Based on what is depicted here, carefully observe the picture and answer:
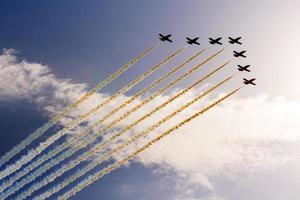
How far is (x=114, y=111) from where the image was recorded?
12638 centimetres

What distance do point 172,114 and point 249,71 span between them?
2541 cm

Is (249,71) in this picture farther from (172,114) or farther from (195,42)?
(172,114)

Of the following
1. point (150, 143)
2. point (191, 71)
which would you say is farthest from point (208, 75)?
point (150, 143)

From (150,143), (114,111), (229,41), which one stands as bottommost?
(150,143)

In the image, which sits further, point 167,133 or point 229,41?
point 229,41

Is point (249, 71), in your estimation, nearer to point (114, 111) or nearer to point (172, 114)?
point (172, 114)

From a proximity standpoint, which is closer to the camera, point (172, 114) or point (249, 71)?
point (172, 114)

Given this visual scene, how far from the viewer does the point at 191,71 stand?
12762 cm

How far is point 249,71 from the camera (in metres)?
135

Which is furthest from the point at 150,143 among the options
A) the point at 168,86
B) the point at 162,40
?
the point at 162,40

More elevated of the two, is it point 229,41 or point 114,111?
point 229,41

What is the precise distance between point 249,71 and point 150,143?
32.0 meters

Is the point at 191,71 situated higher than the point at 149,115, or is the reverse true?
the point at 191,71

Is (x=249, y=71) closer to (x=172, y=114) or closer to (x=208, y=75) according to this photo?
(x=208, y=75)
